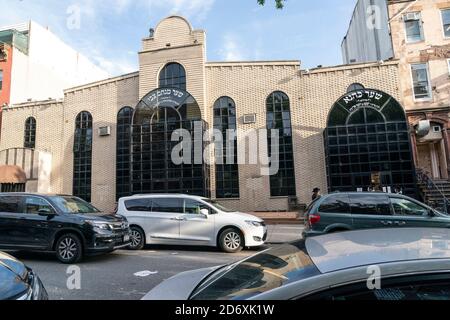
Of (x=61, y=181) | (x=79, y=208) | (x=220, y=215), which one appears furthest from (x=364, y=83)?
(x=61, y=181)

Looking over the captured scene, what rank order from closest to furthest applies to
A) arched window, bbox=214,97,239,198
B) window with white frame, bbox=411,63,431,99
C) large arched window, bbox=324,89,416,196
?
1. large arched window, bbox=324,89,416,196
2. window with white frame, bbox=411,63,431,99
3. arched window, bbox=214,97,239,198

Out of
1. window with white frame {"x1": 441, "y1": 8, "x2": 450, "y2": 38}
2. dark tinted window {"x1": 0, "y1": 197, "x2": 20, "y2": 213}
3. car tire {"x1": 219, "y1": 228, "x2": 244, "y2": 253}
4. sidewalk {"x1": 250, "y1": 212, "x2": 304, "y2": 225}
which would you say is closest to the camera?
dark tinted window {"x1": 0, "y1": 197, "x2": 20, "y2": 213}

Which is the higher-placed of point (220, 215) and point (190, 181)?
point (190, 181)

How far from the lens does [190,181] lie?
1881cm

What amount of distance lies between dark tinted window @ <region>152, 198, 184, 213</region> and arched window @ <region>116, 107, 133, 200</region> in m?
10.3

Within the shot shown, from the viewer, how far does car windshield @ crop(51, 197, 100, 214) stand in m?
8.74

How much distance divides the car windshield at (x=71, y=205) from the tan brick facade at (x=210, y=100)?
10.7m

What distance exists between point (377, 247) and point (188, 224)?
8.40 meters

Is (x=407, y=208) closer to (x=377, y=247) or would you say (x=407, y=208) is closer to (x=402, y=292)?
(x=377, y=247)

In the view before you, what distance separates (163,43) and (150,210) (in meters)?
14.2

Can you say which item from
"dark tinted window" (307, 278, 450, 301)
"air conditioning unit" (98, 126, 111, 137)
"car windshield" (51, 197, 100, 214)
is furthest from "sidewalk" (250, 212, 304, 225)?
"dark tinted window" (307, 278, 450, 301)

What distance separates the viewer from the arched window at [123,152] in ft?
68.8

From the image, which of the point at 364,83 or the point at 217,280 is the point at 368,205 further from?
the point at 364,83

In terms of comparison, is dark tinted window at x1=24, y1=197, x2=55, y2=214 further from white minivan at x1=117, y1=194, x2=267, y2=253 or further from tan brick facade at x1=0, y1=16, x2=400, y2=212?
tan brick facade at x1=0, y1=16, x2=400, y2=212
